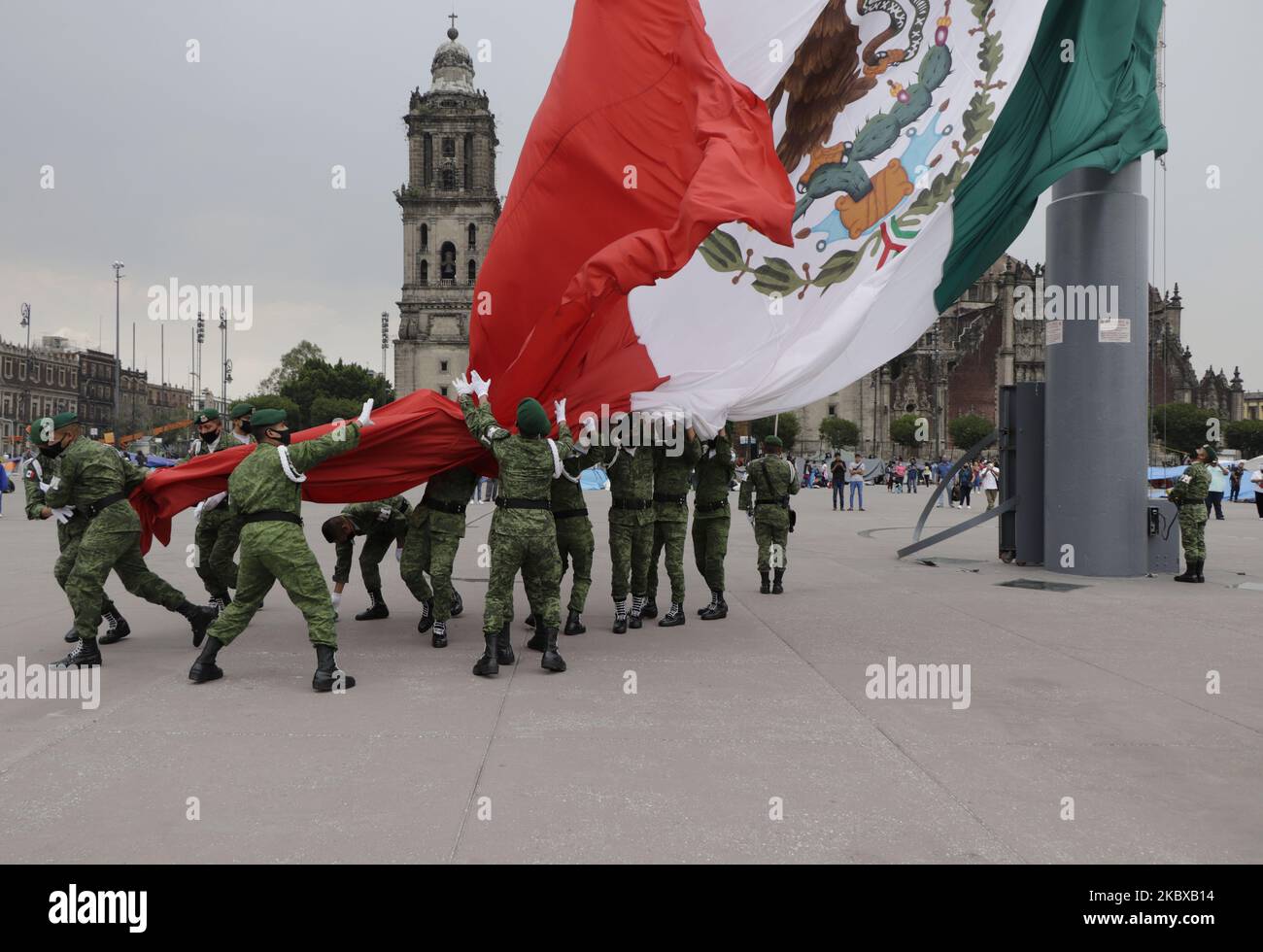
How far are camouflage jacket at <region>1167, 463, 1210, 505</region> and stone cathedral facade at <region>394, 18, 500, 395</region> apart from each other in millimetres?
75113

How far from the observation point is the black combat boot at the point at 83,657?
666 centimetres

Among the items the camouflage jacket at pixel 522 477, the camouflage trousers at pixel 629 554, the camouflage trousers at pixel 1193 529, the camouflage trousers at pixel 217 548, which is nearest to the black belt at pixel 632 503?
the camouflage trousers at pixel 629 554

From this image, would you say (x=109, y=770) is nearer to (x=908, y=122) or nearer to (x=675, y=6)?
(x=675, y=6)

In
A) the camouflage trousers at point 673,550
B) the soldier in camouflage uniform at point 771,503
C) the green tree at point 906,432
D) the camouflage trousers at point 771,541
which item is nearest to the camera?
the camouflage trousers at point 673,550

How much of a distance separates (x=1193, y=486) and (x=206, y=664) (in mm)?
10880

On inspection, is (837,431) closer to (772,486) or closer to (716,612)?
(772,486)

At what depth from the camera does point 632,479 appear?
8398mm

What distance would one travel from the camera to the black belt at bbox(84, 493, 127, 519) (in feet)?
23.0

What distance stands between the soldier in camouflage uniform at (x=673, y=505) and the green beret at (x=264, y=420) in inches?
135

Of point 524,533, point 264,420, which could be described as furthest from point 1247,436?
point 264,420

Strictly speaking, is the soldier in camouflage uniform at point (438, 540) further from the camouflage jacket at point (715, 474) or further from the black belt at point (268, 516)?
the camouflage jacket at point (715, 474)

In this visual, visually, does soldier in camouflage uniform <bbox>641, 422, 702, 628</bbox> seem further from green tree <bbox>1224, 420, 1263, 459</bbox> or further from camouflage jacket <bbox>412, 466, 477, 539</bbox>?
green tree <bbox>1224, 420, 1263, 459</bbox>

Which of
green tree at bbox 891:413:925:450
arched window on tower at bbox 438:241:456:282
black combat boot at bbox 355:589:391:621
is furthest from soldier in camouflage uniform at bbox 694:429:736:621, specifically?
arched window on tower at bbox 438:241:456:282

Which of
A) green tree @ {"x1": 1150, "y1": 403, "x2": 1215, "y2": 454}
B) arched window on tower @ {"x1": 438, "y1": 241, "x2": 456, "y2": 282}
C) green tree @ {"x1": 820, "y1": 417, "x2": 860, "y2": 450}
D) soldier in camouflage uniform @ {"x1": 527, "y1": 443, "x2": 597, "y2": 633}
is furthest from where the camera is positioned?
green tree @ {"x1": 820, "y1": 417, "x2": 860, "y2": 450}
